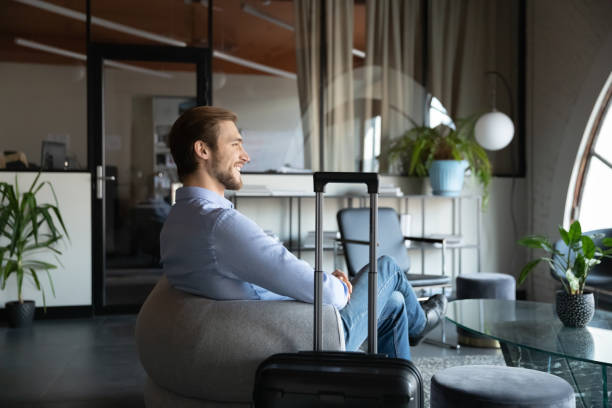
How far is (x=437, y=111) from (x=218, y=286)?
4173 millimetres

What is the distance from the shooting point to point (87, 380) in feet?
10.6

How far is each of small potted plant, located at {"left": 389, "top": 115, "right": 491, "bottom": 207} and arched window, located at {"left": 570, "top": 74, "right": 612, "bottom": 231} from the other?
29.7 inches

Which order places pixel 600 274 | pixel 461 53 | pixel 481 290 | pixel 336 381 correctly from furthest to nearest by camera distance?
pixel 461 53, pixel 600 274, pixel 481 290, pixel 336 381

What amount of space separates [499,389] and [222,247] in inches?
37.1

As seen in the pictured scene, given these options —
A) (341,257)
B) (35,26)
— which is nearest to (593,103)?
(341,257)

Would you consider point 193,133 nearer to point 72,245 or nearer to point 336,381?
point 336,381

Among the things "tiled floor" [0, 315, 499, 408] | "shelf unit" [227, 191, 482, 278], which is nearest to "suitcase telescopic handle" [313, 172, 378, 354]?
"tiled floor" [0, 315, 499, 408]

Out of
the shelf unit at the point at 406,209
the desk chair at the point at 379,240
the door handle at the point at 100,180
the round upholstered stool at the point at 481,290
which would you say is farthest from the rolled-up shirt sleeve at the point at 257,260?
the door handle at the point at 100,180

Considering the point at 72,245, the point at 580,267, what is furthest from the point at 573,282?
the point at 72,245

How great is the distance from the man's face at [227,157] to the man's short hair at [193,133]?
20mm

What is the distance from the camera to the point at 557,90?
530cm

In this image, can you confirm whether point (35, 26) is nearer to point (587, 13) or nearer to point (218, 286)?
point (218, 286)

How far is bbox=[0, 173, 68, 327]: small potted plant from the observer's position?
4531 mm

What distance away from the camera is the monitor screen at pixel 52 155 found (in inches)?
192
